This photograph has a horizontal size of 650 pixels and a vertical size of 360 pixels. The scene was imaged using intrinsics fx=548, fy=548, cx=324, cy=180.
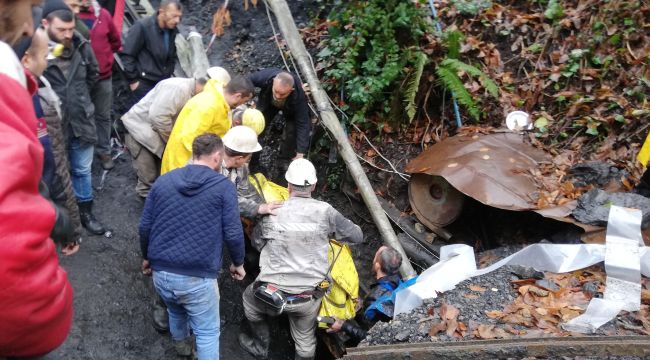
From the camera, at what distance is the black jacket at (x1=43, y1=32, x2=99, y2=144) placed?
5.12m

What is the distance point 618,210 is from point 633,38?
3.02 meters

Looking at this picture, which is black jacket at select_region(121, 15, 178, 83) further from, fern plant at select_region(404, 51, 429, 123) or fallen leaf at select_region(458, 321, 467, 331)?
fallen leaf at select_region(458, 321, 467, 331)

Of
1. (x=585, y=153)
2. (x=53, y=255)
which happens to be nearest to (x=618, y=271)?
(x=585, y=153)

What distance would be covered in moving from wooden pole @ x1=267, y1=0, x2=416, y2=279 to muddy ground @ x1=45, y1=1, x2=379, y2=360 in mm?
633

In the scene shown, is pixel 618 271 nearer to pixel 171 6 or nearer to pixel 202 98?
pixel 202 98

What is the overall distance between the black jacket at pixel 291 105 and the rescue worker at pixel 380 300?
1908mm

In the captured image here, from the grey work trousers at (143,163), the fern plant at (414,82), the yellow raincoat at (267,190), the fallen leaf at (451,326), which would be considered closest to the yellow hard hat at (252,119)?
the yellow raincoat at (267,190)

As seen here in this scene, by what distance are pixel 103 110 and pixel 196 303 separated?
2991 millimetres

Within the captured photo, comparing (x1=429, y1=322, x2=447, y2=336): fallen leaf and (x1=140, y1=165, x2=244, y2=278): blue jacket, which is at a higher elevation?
(x1=140, y1=165, x2=244, y2=278): blue jacket

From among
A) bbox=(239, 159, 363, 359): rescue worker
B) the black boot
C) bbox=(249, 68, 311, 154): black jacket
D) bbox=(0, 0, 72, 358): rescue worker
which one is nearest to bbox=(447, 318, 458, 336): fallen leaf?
bbox=(239, 159, 363, 359): rescue worker

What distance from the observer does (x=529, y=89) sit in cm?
720

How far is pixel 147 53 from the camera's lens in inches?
260

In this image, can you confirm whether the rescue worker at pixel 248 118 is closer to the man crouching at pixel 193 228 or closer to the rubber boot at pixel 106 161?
the man crouching at pixel 193 228

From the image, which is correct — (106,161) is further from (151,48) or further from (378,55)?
(378,55)
